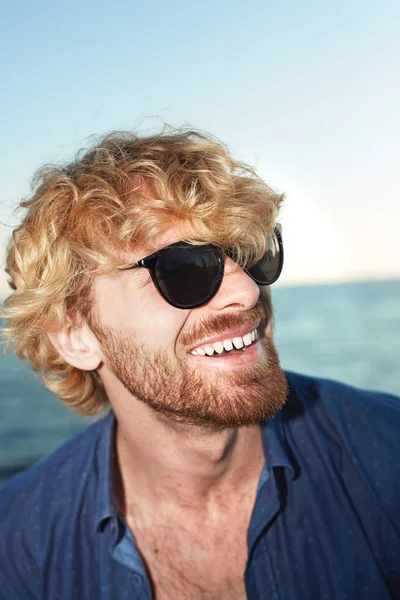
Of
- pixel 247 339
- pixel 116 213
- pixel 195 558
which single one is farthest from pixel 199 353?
pixel 195 558

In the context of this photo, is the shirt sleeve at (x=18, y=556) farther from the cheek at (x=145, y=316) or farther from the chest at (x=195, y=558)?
the cheek at (x=145, y=316)

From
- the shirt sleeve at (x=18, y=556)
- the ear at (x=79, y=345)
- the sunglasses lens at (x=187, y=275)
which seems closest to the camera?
the sunglasses lens at (x=187, y=275)

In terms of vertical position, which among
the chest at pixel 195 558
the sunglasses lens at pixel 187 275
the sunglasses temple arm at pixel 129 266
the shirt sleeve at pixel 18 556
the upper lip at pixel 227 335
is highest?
the sunglasses temple arm at pixel 129 266

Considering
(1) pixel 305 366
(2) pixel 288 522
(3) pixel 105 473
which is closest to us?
(2) pixel 288 522

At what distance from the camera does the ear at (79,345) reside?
269cm

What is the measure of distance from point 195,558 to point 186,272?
1.31 metres

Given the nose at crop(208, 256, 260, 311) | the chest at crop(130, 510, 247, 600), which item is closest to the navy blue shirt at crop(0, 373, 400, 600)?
the chest at crop(130, 510, 247, 600)

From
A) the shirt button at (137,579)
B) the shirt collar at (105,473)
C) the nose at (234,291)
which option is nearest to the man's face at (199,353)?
the nose at (234,291)

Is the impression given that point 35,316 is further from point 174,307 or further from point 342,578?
point 342,578

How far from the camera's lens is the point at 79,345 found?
2.75 m

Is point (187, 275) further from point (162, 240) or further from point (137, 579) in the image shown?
point (137, 579)

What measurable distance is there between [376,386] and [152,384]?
47.6 ft

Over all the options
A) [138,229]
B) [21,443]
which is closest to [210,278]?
[138,229]

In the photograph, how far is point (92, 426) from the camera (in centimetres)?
307
